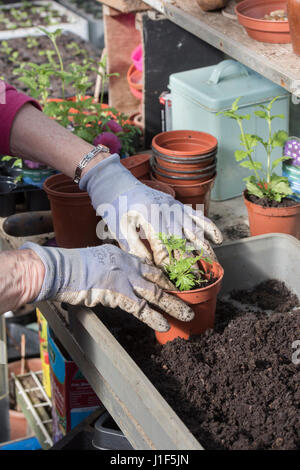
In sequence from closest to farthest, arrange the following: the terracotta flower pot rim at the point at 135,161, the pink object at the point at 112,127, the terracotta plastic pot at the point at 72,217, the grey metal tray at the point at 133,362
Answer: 1. the grey metal tray at the point at 133,362
2. the terracotta plastic pot at the point at 72,217
3. the terracotta flower pot rim at the point at 135,161
4. the pink object at the point at 112,127

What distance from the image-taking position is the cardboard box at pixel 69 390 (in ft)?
6.75

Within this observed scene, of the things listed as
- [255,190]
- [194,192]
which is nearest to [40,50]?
[194,192]

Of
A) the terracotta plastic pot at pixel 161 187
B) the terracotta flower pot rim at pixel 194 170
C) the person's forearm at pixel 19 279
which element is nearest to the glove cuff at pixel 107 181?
the terracotta plastic pot at pixel 161 187

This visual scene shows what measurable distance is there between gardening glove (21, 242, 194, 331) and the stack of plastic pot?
62cm

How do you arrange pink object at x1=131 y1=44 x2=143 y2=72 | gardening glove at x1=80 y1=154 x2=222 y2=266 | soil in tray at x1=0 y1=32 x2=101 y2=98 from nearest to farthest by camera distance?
1. gardening glove at x1=80 y1=154 x2=222 y2=266
2. pink object at x1=131 y1=44 x2=143 y2=72
3. soil in tray at x1=0 y1=32 x2=101 y2=98

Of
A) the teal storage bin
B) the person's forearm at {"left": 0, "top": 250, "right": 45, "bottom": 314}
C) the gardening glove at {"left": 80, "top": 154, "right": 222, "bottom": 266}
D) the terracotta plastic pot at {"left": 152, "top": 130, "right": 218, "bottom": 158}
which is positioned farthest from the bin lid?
the person's forearm at {"left": 0, "top": 250, "right": 45, "bottom": 314}

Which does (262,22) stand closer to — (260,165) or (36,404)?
(260,165)

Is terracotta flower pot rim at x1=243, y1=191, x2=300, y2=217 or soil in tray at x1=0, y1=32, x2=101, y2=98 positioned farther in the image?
soil in tray at x1=0, y1=32, x2=101, y2=98

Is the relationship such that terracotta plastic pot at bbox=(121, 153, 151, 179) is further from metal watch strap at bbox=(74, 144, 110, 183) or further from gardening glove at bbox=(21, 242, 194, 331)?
gardening glove at bbox=(21, 242, 194, 331)

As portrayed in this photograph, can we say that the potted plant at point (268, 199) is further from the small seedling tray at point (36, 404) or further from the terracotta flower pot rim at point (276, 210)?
the small seedling tray at point (36, 404)

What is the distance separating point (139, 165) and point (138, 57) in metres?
0.86

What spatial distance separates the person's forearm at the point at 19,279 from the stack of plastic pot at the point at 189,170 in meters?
0.73

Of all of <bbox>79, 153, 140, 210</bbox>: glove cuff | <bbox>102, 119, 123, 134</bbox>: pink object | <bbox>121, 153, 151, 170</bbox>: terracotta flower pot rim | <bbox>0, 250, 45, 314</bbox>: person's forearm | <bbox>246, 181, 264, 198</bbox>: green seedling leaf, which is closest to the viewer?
<bbox>0, 250, 45, 314</bbox>: person's forearm

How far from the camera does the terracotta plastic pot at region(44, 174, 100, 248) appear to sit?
1.89 metres
